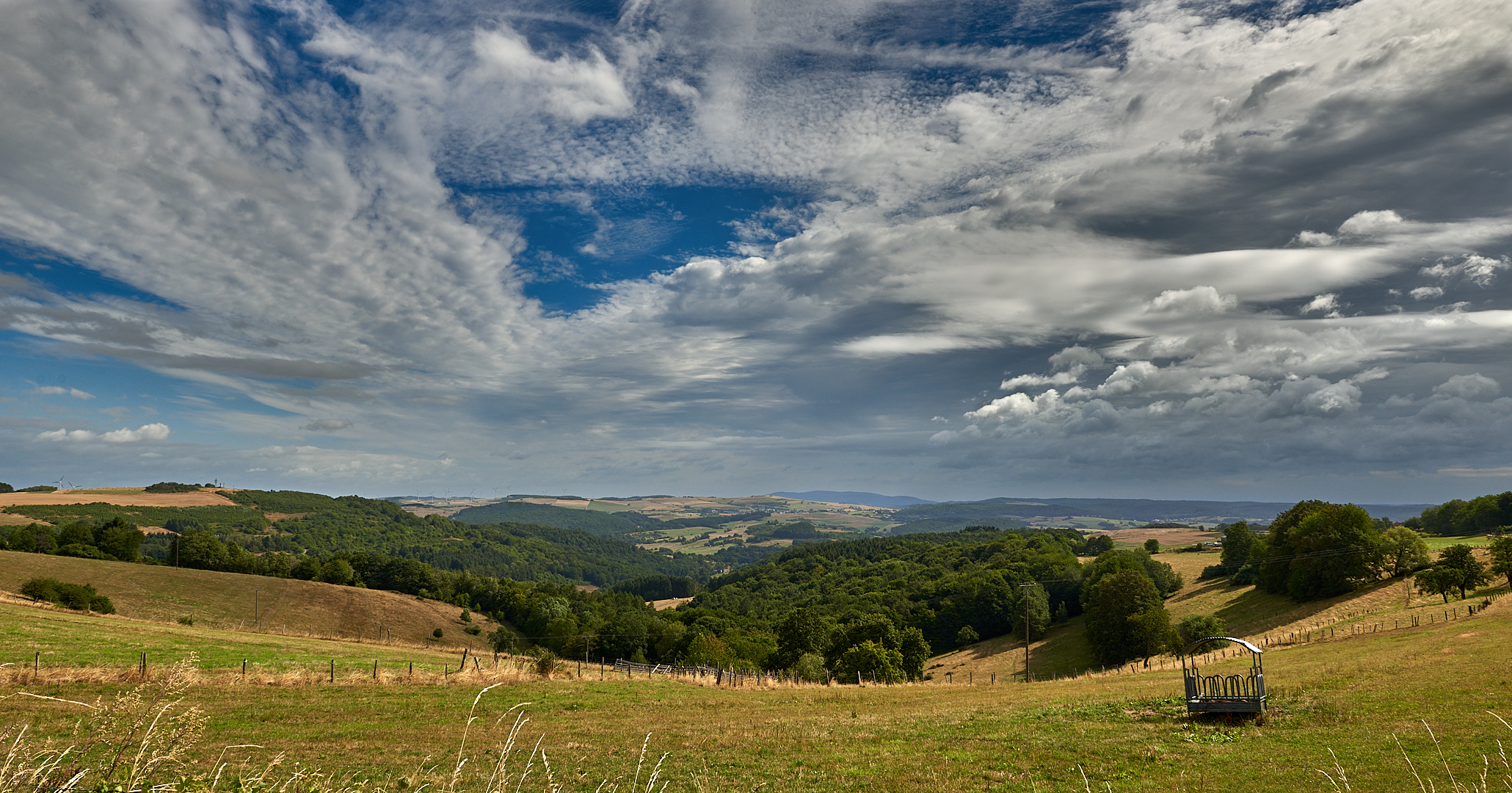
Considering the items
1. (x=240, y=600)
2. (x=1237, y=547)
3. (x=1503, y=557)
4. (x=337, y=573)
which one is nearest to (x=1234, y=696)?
(x=1503, y=557)

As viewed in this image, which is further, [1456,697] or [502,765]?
[1456,697]

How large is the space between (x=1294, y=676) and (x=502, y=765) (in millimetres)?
37965

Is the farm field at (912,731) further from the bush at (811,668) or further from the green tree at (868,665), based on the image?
the bush at (811,668)

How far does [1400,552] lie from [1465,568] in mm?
12231

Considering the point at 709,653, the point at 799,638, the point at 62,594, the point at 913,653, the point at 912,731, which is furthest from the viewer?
the point at 799,638

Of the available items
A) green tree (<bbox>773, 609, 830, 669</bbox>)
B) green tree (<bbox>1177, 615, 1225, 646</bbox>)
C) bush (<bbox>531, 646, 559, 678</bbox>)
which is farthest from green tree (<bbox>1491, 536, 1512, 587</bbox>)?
bush (<bbox>531, 646, 559, 678</bbox>)

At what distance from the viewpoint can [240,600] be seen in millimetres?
98312

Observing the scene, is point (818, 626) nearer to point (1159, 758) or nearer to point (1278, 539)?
point (1278, 539)

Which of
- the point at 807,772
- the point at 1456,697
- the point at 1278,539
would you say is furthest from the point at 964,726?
the point at 1278,539

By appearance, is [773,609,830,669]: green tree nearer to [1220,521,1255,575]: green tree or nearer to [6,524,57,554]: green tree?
[1220,521,1255,575]: green tree

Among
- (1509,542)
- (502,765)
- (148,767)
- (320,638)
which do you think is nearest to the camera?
(148,767)

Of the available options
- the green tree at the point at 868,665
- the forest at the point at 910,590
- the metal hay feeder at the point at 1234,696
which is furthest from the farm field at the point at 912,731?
the green tree at the point at 868,665

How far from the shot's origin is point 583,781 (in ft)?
58.3

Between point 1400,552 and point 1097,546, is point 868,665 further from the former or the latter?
point 1097,546
